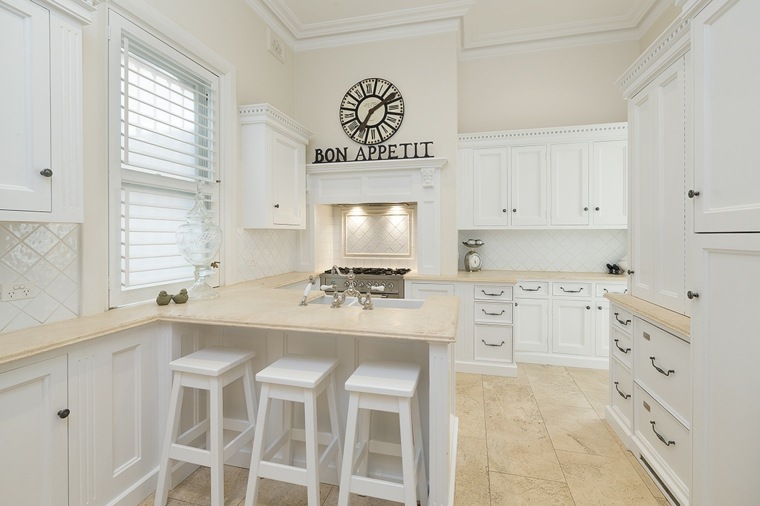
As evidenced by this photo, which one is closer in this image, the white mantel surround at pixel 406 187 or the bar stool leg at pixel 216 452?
the bar stool leg at pixel 216 452

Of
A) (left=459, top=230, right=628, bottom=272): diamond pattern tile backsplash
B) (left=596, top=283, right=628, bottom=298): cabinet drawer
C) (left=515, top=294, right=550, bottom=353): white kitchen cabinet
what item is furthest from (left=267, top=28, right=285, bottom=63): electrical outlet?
(left=596, top=283, right=628, bottom=298): cabinet drawer

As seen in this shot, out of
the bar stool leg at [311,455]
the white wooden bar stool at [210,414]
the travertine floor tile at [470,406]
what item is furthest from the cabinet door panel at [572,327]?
the white wooden bar stool at [210,414]

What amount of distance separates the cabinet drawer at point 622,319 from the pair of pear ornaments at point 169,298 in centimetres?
289

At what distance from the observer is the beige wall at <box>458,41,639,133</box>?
4.16 meters

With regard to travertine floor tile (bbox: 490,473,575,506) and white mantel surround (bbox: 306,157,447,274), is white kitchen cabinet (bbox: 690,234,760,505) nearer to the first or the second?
travertine floor tile (bbox: 490,473,575,506)

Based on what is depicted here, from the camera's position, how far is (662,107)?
7.00ft

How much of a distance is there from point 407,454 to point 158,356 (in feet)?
4.78

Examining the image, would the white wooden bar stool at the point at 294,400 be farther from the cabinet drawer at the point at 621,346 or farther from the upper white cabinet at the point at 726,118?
the cabinet drawer at the point at 621,346

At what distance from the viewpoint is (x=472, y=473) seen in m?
2.13

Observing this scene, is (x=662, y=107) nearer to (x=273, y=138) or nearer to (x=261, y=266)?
(x=273, y=138)

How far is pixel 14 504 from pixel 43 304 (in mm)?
834

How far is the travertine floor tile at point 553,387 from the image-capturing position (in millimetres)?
3078

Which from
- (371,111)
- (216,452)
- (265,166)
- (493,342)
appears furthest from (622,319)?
(371,111)

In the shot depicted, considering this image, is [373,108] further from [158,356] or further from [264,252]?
[158,356]
